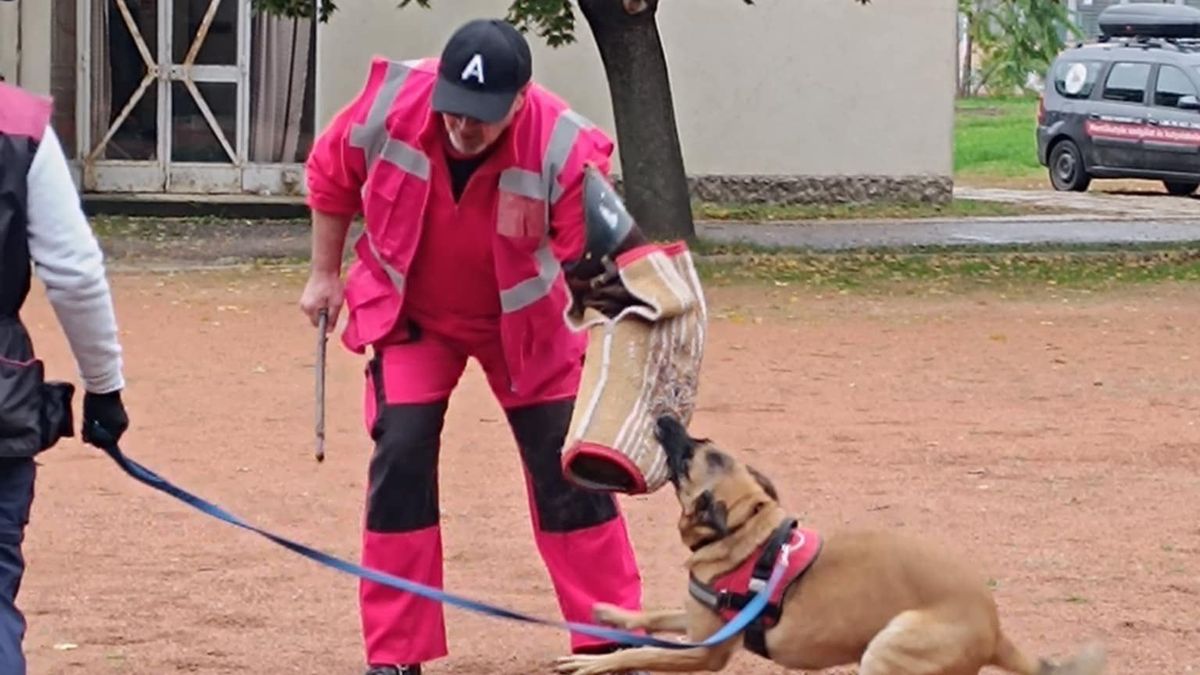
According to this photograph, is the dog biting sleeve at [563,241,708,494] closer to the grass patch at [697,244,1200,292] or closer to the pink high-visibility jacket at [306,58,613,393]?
Answer: the pink high-visibility jacket at [306,58,613,393]

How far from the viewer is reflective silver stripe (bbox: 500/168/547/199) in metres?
5.53

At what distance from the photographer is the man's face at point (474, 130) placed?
17.5ft

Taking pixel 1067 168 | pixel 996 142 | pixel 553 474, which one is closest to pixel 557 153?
pixel 553 474

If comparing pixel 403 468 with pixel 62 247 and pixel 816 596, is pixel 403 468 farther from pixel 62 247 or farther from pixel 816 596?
pixel 62 247

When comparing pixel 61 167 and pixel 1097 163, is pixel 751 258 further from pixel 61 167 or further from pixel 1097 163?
pixel 61 167

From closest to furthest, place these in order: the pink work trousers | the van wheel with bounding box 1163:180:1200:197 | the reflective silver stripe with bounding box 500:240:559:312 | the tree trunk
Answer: the reflective silver stripe with bounding box 500:240:559:312 → the pink work trousers → the tree trunk → the van wheel with bounding box 1163:180:1200:197

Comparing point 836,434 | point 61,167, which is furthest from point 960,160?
point 61,167

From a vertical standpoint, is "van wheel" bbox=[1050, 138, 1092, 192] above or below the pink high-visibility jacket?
below

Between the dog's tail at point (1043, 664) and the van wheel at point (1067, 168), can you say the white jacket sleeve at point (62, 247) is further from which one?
the van wheel at point (1067, 168)

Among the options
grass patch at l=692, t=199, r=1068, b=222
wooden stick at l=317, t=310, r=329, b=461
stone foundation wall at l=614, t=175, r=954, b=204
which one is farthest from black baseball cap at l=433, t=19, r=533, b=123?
stone foundation wall at l=614, t=175, r=954, b=204

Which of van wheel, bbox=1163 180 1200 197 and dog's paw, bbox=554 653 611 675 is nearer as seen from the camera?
dog's paw, bbox=554 653 611 675

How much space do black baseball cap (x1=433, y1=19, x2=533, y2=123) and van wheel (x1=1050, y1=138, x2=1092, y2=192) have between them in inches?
923

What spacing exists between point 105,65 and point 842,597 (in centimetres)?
1744

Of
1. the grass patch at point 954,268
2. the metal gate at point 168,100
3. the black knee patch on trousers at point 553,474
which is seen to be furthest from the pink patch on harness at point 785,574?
the metal gate at point 168,100
